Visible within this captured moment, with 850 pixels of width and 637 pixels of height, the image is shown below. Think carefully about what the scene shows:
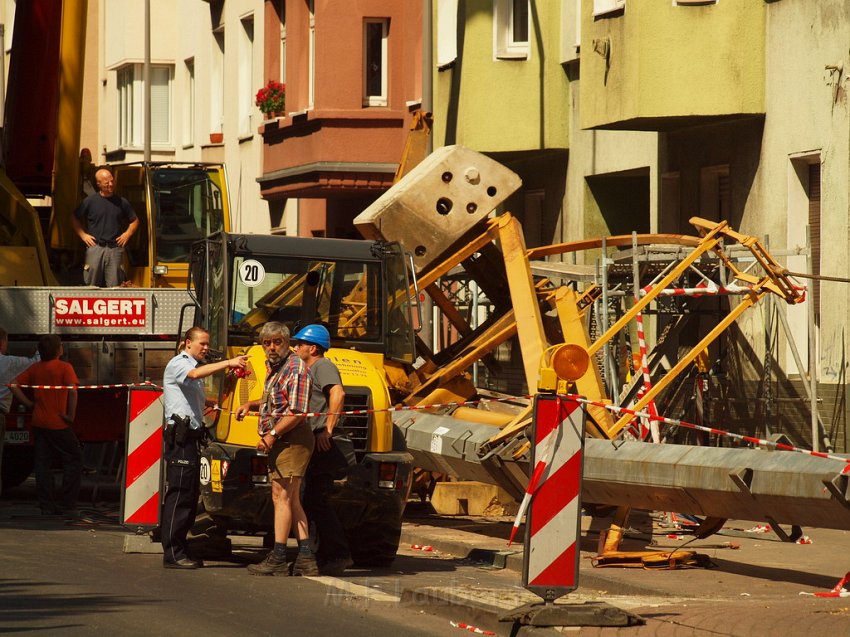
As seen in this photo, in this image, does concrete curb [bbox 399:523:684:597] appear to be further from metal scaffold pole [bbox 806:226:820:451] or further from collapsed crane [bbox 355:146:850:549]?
metal scaffold pole [bbox 806:226:820:451]

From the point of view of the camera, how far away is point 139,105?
47250 millimetres

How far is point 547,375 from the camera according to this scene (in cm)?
1095

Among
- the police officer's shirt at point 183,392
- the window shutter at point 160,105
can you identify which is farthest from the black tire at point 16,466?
the window shutter at point 160,105

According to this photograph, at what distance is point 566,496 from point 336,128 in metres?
20.8

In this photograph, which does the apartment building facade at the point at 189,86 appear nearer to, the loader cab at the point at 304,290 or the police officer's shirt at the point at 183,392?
the loader cab at the point at 304,290

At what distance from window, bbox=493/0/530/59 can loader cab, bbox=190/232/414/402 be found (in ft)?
32.6

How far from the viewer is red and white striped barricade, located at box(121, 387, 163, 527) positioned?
49.2ft

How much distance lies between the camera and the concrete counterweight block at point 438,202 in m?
17.5

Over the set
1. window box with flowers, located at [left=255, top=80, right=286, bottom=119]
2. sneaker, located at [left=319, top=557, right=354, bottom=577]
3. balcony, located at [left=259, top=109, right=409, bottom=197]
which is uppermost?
window box with flowers, located at [left=255, top=80, right=286, bottom=119]

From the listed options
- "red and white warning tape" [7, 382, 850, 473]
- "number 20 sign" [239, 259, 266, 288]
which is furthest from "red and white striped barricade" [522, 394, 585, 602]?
"number 20 sign" [239, 259, 266, 288]

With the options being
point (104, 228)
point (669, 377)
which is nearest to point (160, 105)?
point (104, 228)

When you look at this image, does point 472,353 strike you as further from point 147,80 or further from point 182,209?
point 147,80

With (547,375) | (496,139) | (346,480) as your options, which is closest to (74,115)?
(496,139)

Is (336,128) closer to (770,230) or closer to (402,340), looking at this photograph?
(770,230)
